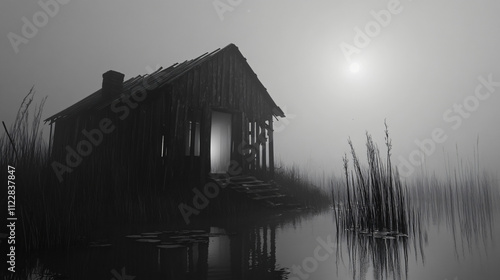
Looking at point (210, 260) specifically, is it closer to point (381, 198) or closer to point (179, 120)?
point (381, 198)

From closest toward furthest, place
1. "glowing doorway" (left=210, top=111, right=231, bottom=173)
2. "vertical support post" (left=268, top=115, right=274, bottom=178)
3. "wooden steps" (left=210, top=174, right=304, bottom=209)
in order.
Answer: "wooden steps" (left=210, top=174, right=304, bottom=209) → "vertical support post" (left=268, top=115, right=274, bottom=178) → "glowing doorway" (left=210, top=111, right=231, bottom=173)

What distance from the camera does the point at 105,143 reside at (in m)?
10.5

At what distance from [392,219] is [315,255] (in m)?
2.44

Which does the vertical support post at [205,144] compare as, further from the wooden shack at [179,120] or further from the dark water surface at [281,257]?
the dark water surface at [281,257]

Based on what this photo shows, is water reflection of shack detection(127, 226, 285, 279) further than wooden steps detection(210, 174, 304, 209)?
No

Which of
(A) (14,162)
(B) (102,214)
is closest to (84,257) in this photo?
(A) (14,162)

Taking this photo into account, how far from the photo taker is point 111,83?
12750 millimetres

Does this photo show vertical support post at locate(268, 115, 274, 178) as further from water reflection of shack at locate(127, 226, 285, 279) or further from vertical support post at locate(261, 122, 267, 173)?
water reflection of shack at locate(127, 226, 285, 279)

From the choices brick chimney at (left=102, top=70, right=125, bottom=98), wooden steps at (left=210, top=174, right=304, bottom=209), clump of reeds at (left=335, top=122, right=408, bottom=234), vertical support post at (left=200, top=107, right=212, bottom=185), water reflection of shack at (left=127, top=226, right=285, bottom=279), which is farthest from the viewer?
brick chimney at (left=102, top=70, right=125, bottom=98)

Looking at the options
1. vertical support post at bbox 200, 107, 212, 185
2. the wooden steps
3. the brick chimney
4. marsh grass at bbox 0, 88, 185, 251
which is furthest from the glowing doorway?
marsh grass at bbox 0, 88, 185, 251

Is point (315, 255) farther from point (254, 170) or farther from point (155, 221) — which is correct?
point (254, 170)

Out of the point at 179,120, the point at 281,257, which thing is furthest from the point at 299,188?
the point at 281,257

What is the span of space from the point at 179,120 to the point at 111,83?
4.59 meters

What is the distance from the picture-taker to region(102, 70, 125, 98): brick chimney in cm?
1256
